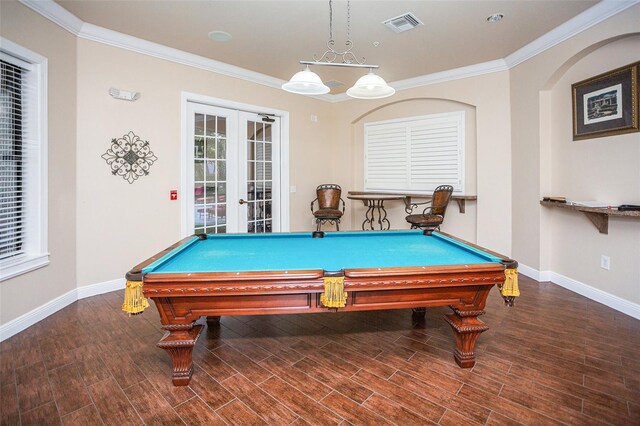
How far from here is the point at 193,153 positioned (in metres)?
4.38

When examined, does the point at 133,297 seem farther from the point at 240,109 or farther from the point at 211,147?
the point at 240,109

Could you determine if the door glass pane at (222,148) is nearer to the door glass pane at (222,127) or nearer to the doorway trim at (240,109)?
the door glass pane at (222,127)

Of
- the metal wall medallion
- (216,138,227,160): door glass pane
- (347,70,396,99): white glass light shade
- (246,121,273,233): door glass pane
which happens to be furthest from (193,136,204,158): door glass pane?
(347,70,396,99): white glass light shade

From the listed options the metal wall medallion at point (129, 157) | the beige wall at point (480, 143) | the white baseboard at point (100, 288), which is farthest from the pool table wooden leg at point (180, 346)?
the beige wall at point (480, 143)

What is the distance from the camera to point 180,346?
1938mm

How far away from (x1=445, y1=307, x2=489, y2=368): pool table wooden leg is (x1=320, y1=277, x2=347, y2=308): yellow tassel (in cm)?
83

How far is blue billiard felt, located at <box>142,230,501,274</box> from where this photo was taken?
1.99 meters

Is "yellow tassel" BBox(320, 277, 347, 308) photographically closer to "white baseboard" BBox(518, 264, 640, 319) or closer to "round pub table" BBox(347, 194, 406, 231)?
"white baseboard" BBox(518, 264, 640, 319)

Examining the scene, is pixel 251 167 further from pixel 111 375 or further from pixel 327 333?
pixel 111 375

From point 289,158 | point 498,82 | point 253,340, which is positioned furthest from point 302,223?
point 498,82

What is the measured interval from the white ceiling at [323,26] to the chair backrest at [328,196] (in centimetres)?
203

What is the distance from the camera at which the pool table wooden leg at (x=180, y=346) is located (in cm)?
192

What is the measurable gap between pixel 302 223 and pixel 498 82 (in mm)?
3625

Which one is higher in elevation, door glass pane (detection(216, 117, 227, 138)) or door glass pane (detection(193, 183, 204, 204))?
door glass pane (detection(216, 117, 227, 138))
